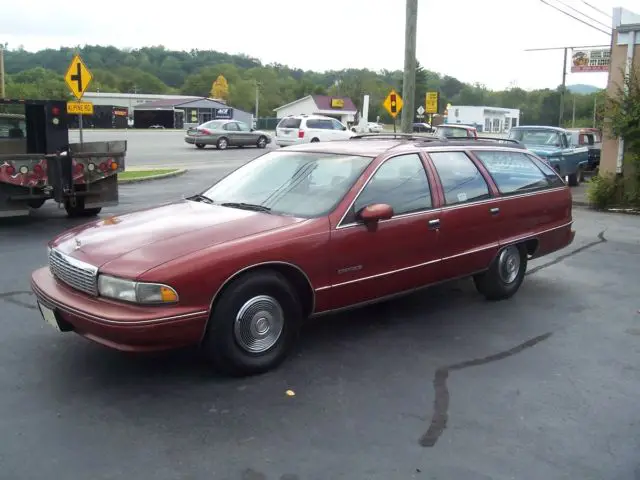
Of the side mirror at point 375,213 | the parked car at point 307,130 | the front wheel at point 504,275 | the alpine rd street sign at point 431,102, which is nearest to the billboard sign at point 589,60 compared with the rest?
the alpine rd street sign at point 431,102

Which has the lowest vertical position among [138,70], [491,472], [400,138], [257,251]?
[491,472]

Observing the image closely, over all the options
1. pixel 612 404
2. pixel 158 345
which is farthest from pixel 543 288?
pixel 158 345

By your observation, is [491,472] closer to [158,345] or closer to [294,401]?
[294,401]

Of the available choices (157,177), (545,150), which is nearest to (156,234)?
(157,177)

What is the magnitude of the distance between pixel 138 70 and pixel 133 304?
14596 centimetres

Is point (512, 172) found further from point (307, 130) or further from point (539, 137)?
point (307, 130)

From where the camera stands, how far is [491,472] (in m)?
3.36

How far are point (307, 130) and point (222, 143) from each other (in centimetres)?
475

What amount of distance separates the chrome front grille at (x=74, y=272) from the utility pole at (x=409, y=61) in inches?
496

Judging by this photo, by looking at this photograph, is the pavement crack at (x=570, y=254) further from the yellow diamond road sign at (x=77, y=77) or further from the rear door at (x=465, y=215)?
the yellow diamond road sign at (x=77, y=77)

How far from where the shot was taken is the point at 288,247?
4.52m

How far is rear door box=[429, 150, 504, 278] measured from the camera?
571 cm

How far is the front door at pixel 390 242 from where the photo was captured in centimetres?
487

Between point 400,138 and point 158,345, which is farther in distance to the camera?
point 400,138
